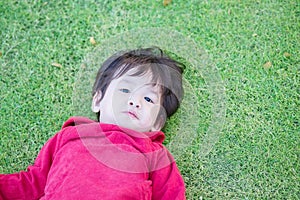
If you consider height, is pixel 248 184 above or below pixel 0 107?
below

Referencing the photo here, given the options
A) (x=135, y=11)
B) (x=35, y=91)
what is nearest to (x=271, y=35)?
(x=135, y=11)

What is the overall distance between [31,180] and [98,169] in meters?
0.28

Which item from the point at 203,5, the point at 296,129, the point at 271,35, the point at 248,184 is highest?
the point at 203,5

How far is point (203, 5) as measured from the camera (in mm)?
2225

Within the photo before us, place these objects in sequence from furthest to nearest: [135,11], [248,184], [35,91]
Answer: [135,11] < [35,91] < [248,184]

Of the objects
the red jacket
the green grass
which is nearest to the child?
the red jacket

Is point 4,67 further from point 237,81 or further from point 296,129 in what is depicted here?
point 296,129

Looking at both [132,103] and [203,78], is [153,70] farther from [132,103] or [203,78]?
[203,78]

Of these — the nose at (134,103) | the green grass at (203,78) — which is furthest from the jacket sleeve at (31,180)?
the nose at (134,103)

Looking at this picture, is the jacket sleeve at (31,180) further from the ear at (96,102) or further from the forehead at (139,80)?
the forehead at (139,80)

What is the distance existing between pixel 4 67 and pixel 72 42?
0.32 metres

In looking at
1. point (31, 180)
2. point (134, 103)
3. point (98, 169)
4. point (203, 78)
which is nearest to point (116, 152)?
point (98, 169)

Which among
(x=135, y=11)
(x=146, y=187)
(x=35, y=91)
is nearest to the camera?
(x=146, y=187)

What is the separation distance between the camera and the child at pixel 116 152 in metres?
1.67
